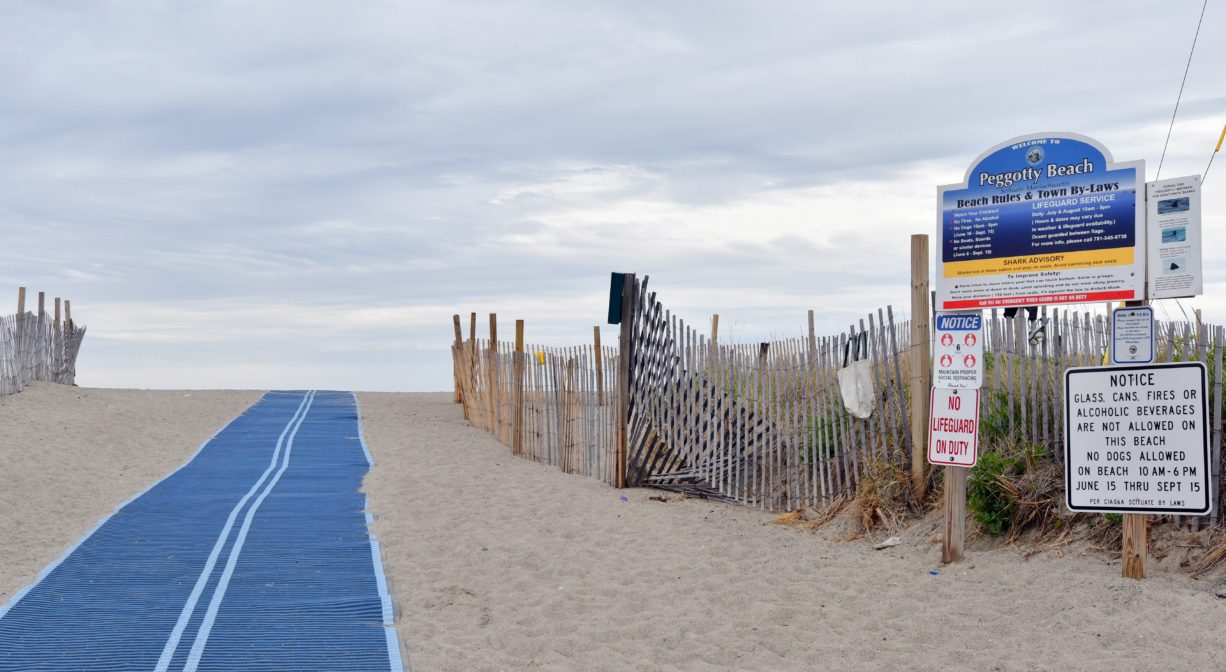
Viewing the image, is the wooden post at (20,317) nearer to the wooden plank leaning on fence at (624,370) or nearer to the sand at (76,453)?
the sand at (76,453)

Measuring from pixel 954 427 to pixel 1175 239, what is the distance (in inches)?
79.2

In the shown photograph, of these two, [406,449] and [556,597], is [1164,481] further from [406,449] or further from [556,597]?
[406,449]

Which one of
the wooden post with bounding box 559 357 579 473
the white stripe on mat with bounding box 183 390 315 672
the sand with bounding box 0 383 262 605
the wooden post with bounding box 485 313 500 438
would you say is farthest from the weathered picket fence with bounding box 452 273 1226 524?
the sand with bounding box 0 383 262 605

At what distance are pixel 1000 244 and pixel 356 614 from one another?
5.50m

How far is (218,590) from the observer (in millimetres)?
8117

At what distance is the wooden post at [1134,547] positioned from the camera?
22.6ft

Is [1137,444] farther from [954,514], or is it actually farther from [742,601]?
[742,601]

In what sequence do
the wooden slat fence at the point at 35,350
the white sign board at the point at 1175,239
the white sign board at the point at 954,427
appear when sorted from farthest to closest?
1. the wooden slat fence at the point at 35,350
2. the white sign board at the point at 954,427
3. the white sign board at the point at 1175,239

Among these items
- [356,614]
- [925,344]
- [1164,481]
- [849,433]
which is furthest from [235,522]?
[1164,481]

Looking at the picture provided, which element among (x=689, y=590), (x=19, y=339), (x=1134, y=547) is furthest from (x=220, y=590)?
(x=19, y=339)

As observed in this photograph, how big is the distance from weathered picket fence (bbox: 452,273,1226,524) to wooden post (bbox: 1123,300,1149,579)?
753 millimetres

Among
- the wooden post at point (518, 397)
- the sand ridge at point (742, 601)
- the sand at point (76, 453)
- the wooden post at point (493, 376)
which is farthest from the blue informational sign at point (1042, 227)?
the wooden post at point (493, 376)

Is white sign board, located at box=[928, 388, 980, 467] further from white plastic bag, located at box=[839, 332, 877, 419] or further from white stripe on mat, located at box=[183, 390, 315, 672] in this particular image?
white stripe on mat, located at box=[183, 390, 315, 672]

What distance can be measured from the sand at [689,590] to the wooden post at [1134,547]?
0.08 metres
